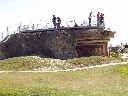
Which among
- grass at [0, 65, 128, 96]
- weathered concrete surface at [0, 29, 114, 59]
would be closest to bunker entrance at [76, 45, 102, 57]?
weathered concrete surface at [0, 29, 114, 59]

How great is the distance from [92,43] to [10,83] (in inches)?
859

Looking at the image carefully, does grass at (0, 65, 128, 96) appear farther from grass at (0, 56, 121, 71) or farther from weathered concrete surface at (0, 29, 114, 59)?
weathered concrete surface at (0, 29, 114, 59)

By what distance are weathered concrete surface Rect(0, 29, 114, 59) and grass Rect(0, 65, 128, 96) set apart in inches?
432

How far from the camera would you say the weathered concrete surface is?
4444 cm

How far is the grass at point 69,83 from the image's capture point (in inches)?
846

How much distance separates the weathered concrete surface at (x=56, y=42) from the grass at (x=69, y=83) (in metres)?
11.0

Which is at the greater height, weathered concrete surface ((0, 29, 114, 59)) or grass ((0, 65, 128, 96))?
weathered concrete surface ((0, 29, 114, 59))

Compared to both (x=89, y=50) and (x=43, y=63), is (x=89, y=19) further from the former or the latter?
(x=43, y=63)

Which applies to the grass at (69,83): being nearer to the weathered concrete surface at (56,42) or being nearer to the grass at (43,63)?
the grass at (43,63)

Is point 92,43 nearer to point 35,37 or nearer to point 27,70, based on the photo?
point 35,37

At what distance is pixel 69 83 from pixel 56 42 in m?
19.0

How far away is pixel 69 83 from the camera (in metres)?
26.3

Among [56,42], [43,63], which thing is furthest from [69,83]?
[56,42]

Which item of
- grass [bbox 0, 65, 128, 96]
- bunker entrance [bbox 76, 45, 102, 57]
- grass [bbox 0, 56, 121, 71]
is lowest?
grass [bbox 0, 65, 128, 96]
